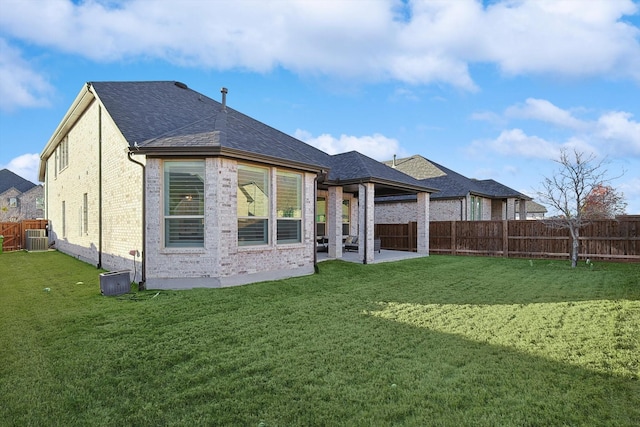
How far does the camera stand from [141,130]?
9.80 m

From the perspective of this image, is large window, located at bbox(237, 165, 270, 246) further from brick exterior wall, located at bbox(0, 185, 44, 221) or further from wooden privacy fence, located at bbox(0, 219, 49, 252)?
brick exterior wall, located at bbox(0, 185, 44, 221)

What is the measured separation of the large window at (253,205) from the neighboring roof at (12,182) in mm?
54970

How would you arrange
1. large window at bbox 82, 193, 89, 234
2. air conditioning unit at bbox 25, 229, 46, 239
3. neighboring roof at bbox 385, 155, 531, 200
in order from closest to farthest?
large window at bbox 82, 193, 89, 234, air conditioning unit at bbox 25, 229, 46, 239, neighboring roof at bbox 385, 155, 531, 200

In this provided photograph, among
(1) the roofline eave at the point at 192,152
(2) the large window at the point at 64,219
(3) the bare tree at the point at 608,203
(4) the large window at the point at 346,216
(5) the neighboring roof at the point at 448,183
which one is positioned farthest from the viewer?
(5) the neighboring roof at the point at 448,183

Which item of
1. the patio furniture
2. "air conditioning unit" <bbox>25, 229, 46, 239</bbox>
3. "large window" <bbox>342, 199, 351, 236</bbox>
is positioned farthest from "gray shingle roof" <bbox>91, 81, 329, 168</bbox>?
"air conditioning unit" <bbox>25, 229, 46, 239</bbox>

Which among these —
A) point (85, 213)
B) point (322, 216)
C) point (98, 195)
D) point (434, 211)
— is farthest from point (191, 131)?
point (434, 211)

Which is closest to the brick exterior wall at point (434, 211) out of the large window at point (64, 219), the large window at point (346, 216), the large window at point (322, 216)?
the large window at point (346, 216)

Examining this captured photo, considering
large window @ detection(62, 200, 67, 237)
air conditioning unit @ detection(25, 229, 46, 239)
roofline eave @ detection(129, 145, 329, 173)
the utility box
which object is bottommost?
the utility box

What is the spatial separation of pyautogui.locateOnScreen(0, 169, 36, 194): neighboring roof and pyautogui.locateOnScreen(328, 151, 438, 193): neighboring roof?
53.1 m

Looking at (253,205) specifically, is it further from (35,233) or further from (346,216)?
(35,233)

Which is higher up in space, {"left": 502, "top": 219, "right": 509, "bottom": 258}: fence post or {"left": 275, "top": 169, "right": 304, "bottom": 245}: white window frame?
{"left": 275, "top": 169, "right": 304, "bottom": 245}: white window frame

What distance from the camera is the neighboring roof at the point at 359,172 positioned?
43.4 feet

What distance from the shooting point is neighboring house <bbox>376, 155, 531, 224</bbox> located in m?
21.6

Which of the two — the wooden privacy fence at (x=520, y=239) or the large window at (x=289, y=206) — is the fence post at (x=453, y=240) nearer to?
the wooden privacy fence at (x=520, y=239)
